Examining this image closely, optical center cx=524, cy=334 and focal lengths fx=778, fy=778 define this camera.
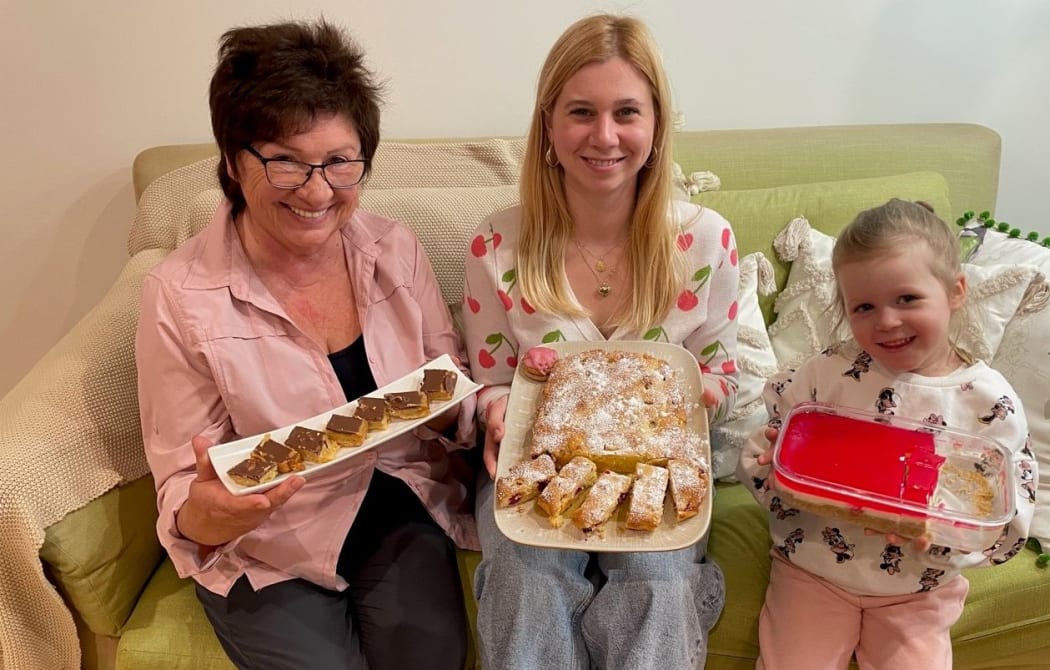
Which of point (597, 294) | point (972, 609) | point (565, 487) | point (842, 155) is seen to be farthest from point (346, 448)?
point (842, 155)

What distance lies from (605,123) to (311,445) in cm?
79

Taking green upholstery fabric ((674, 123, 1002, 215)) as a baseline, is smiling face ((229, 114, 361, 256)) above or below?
above

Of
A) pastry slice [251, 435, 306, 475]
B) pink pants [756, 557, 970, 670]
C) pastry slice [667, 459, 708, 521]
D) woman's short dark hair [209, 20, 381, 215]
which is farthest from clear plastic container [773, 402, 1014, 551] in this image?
woman's short dark hair [209, 20, 381, 215]

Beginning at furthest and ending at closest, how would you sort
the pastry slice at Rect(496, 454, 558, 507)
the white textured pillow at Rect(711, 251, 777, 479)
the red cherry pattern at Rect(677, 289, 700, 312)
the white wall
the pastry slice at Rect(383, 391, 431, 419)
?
the white wall
the white textured pillow at Rect(711, 251, 777, 479)
the red cherry pattern at Rect(677, 289, 700, 312)
the pastry slice at Rect(383, 391, 431, 419)
the pastry slice at Rect(496, 454, 558, 507)

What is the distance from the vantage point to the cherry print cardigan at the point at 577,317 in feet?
5.35

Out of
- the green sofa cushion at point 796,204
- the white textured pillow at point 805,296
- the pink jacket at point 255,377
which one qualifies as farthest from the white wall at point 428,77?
the pink jacket at point 255,377

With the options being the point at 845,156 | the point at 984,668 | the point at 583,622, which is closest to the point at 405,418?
the point at 583,622

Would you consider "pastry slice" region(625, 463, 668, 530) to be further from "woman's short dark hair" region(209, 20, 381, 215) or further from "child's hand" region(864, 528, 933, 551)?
"woman's short dark hair" region(209, 20, 381, 215)

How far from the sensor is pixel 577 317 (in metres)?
1.63

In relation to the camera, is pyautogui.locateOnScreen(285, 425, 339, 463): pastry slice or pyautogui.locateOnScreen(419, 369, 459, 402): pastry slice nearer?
pyautogui.locateOnScreen(285, 425, 339, 463): pastry slice

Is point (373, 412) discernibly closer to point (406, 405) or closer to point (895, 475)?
point (406, 405)

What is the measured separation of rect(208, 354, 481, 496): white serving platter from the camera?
4.23 ft

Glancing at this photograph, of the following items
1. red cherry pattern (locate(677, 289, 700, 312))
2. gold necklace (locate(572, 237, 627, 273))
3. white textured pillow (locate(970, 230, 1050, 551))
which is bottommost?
white textured pillow (locate(970, 230, 1050, 551))

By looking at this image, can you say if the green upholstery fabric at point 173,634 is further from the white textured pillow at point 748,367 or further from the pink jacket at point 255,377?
the white textured pillow at point 748,367
